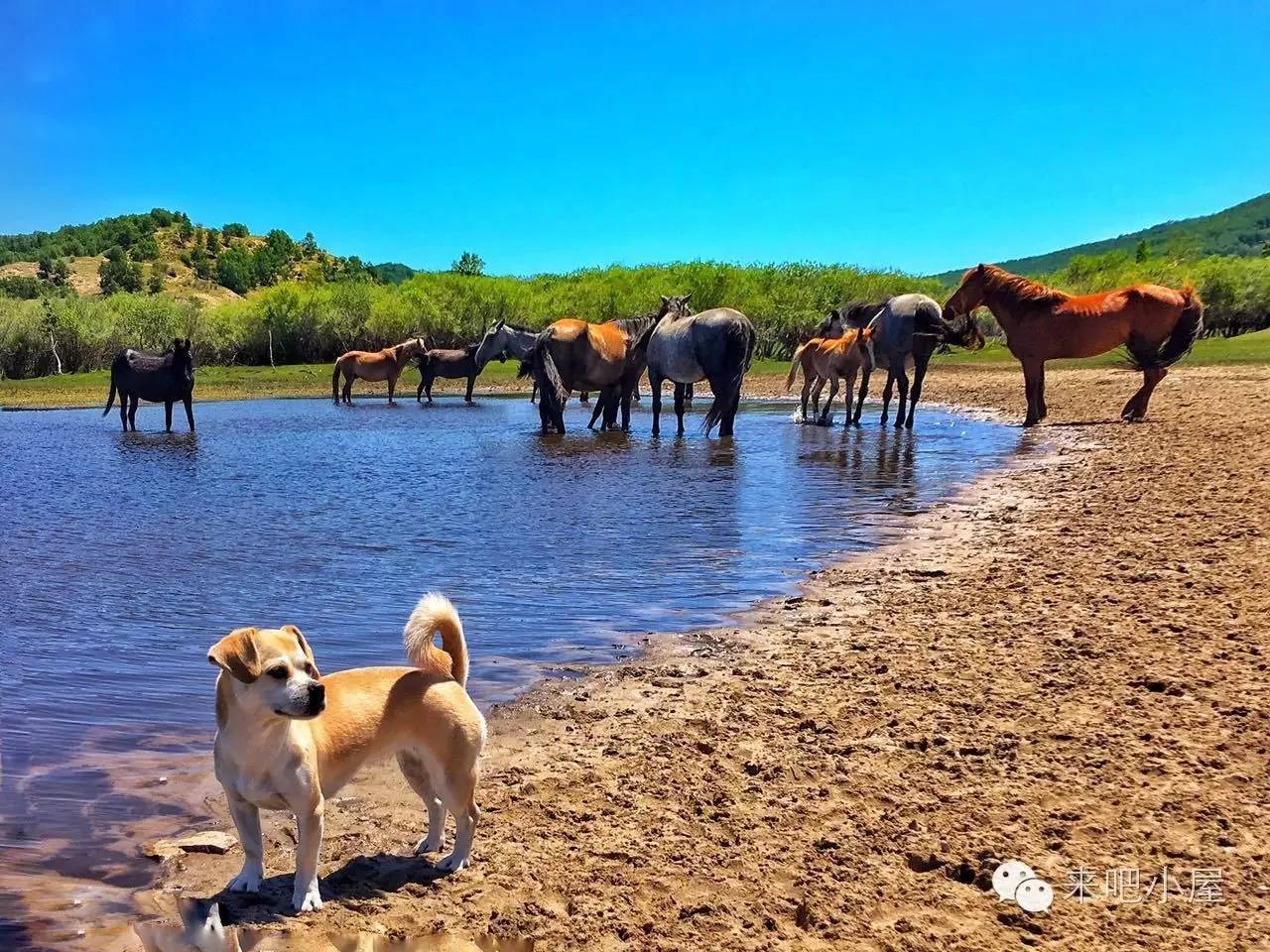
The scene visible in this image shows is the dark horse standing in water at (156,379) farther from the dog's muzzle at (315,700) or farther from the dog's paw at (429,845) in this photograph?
the dog's muzzle at (315,700)

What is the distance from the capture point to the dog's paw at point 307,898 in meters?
3.60

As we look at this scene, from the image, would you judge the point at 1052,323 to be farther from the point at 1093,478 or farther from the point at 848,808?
the point at 848,808

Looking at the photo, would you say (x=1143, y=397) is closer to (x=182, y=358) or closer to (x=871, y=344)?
(x=871, y=344)

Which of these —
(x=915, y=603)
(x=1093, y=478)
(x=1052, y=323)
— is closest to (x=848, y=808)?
(x=915, y=603)

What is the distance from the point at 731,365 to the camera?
66.5 ft

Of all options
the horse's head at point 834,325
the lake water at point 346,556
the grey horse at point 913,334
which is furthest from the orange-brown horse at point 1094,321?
the horse's head at point 834,325

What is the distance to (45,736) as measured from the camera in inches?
204

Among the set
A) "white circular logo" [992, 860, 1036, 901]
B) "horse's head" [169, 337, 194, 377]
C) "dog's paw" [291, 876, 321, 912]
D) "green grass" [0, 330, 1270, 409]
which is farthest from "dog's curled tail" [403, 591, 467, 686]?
"green grass" [0, 330, 1270, 409]

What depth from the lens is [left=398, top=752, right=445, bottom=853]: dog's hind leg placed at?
409cm

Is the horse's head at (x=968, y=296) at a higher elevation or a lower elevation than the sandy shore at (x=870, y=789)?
higher

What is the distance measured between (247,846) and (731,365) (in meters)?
17.3

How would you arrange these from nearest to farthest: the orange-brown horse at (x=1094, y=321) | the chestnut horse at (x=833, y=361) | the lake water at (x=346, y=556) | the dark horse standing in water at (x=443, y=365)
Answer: the lake water at (x=346, y=556) → the orange-brown horse at (x=1094, y=321) → the chestnut horse at (x=833, y=361) → the dark horse standing in water at (x=443, y=365)

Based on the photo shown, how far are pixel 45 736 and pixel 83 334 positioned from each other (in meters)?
52.3

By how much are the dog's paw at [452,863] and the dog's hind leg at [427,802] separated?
14 cm
